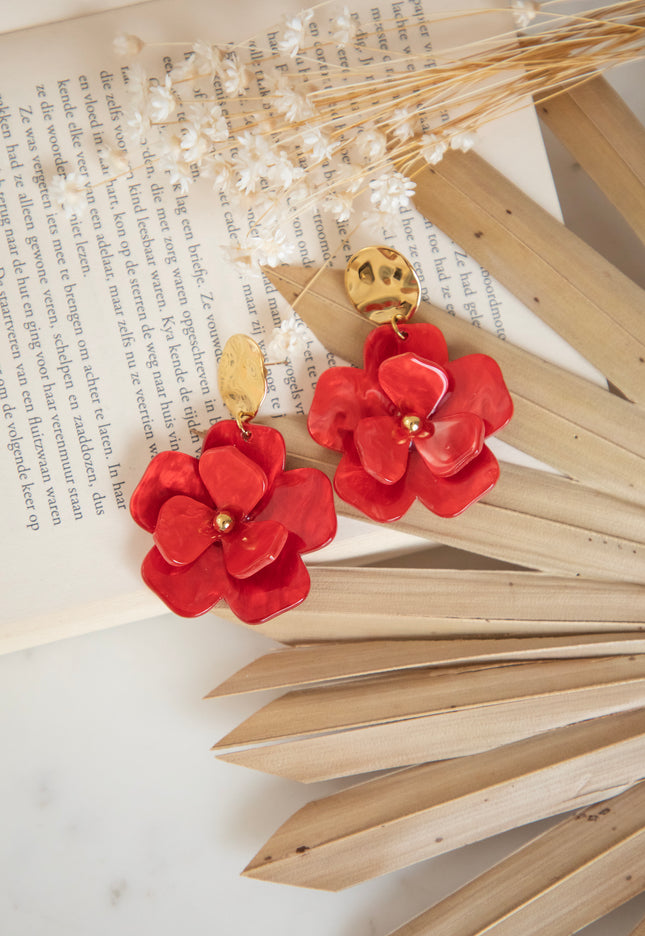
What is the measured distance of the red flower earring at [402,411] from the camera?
589mm

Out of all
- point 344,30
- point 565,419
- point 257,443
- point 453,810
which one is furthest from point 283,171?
point 453,810

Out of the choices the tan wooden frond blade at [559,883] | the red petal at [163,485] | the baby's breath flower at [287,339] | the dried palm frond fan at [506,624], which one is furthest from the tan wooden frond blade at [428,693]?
the baby's breath flower at [287,339]

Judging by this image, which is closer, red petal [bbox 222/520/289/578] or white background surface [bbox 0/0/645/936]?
red petal [bbox 222/520/289/578]

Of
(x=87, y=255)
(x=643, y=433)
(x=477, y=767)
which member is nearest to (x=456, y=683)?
(x=477, y=767)

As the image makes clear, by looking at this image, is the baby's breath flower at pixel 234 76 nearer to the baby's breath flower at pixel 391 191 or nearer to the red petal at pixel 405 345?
the baby's breath flower at pixel 391 191

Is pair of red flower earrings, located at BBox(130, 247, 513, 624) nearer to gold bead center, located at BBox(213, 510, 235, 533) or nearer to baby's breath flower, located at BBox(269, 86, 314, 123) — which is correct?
gold bead center, located at BBox(213, 510, 235, 533)

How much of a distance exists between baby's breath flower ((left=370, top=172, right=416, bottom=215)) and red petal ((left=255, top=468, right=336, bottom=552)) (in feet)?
0.81

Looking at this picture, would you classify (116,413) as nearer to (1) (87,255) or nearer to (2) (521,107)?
(1) (87,255)

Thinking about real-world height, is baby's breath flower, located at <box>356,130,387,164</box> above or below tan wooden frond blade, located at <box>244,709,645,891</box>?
above

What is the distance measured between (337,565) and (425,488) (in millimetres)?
129

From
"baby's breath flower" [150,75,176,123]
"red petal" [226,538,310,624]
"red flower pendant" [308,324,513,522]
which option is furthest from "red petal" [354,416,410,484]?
"baby's breath flower" [150,75,176,123]

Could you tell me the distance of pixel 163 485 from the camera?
2.03ft

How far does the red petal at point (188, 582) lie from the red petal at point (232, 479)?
2.2 inches

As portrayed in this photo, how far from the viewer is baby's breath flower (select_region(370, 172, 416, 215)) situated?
0.59 meters
